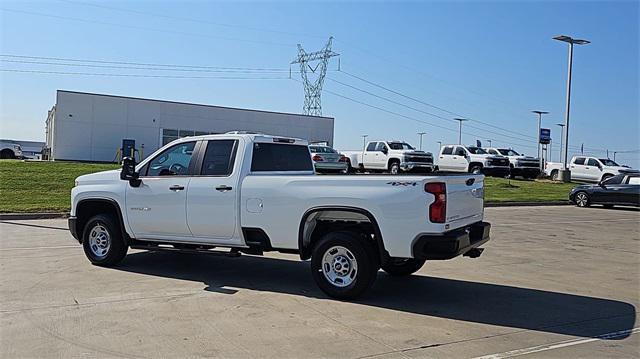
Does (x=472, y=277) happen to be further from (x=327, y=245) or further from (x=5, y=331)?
(x=5, y=331)

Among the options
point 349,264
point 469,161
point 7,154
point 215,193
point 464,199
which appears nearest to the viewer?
point 349,264

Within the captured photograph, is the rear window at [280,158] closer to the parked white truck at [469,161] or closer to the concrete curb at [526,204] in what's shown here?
the concrete curb at [526,204]

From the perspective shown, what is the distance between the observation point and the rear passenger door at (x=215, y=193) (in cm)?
781

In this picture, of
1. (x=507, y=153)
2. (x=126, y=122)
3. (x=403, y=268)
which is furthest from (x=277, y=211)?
(x=126, y=122)

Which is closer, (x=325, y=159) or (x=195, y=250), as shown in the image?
(x=195, y=250)

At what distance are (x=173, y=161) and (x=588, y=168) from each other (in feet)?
122

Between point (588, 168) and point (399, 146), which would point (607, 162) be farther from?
point (399, 146)

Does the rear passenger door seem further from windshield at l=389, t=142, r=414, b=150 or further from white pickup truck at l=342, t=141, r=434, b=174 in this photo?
windshield at l=389, t=142, r=414, b=150

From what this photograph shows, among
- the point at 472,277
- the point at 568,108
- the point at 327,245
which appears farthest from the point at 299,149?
the point at 568,108

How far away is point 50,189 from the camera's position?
831 inches

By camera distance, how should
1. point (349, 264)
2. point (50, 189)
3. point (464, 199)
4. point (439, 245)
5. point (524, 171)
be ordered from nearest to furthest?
point (439, 245), point (349, 264), point (464, 199), point (50, 189), point (524, 171)

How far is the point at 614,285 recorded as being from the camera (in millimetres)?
8664

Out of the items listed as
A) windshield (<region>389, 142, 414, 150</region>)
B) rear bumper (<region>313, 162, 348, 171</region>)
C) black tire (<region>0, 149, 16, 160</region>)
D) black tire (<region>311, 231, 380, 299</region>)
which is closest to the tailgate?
black tire (<region>311, 231, 380, 299</region>)

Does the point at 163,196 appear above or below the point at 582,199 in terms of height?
above
